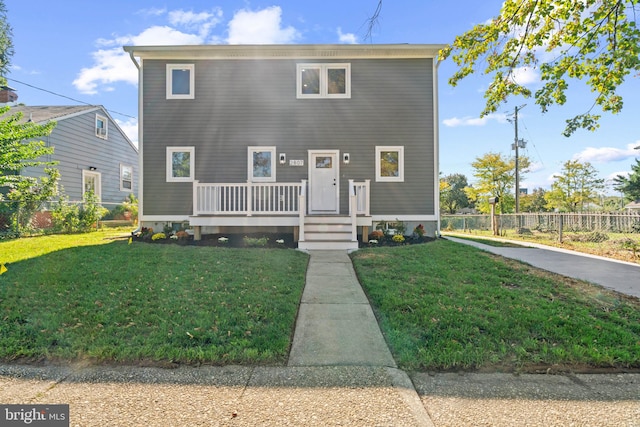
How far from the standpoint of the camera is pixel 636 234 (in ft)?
29.4

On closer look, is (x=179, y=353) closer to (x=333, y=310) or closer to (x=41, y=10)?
(x=333, y=310)

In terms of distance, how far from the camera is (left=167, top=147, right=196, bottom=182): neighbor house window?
1013cm

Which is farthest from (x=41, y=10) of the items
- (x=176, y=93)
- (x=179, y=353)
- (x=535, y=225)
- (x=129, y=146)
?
(x=535, y=225)

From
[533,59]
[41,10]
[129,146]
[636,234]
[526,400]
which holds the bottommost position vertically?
[526,400]

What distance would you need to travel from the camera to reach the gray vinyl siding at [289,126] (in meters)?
10.1

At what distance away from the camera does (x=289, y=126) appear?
10172 mm

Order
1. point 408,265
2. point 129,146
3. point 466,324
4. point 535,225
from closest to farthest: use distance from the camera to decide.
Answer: point 466,324
point 408,265
point 535,225
point 129,146

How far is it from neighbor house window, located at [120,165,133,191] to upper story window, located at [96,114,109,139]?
1.98 metres

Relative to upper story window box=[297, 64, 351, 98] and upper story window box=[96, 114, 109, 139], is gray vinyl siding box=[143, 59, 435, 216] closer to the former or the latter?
upper story window box=[297, 64, 351, 98]

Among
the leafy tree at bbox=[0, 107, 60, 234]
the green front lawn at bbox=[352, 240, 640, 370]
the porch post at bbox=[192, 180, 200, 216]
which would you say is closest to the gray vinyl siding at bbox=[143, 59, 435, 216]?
the porch post at bbox=[192, 180, 200, 216]

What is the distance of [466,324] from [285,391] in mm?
2048

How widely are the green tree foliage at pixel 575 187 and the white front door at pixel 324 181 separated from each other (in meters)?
20.0

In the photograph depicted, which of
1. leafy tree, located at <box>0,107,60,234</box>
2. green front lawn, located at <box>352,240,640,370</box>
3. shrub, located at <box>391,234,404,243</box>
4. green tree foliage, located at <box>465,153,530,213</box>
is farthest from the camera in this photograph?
green tree foliage, located at <box>465,153,530,213</box>

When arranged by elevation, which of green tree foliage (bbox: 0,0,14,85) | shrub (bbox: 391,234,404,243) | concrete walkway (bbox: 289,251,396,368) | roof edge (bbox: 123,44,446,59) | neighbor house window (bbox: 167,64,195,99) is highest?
green tree foliage (bbox: 0,0,14,85)
